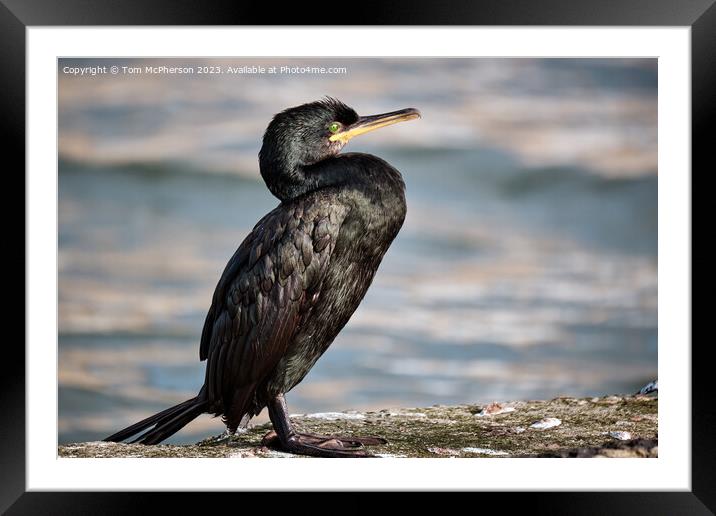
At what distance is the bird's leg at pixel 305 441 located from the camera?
18.7 ft

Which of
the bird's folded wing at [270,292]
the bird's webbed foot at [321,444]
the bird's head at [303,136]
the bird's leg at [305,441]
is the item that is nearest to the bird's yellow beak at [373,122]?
the bird's head at [303,136]

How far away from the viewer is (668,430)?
19.1 ft

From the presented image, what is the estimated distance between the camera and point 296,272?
560 centimetres

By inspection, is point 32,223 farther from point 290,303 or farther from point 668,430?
point 668,430

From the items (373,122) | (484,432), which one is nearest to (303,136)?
(373,122)

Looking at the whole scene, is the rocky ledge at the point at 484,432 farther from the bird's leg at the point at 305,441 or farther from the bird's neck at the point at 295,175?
the bird's neck at the point at 295,175

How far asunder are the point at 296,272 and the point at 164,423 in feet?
4.01

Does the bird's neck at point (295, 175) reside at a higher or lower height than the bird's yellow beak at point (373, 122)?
lower

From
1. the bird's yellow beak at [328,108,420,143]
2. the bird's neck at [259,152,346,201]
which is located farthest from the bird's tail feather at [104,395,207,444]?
the bird's yellow beak at [328,108,420,143]

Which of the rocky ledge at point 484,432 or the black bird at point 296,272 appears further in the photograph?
the rocky ledge at point 484,432

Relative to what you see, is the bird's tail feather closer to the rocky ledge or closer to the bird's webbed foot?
the rocky ledge

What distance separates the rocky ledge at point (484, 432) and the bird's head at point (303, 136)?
5.17 ft

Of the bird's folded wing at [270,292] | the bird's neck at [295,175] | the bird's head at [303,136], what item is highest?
the bird's head at [303,136]
